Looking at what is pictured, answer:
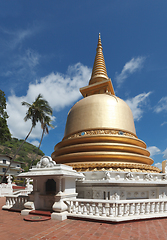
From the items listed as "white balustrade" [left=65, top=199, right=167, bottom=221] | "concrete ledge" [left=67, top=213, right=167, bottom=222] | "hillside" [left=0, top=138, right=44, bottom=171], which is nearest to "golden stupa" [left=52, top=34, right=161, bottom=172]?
"white balustrade" [left=65, top=199, right=167, bottom=221]

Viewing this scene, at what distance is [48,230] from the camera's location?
23.9 ft

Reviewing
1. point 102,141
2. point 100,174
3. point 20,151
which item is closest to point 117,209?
point 100,174

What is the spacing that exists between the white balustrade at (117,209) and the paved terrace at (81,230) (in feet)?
1.10

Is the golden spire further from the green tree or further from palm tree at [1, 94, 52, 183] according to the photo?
the green tree

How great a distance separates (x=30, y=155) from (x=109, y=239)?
331 feet

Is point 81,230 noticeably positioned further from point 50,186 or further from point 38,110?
point 38,110

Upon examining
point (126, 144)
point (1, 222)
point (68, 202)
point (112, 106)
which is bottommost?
point (1, 222)

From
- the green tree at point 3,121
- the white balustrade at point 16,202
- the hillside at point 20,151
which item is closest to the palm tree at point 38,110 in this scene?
the green tree at point 3,121

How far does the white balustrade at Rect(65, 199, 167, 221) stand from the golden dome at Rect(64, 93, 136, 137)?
8733mm

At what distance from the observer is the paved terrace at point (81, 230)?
664cm

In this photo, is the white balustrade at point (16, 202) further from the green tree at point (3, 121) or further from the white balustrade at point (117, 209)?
the green tree at point (3, 121)

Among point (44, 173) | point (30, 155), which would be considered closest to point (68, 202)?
point (44, 173)

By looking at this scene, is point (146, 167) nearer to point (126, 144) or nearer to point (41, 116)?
point (126, 144)

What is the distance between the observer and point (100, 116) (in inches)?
701
